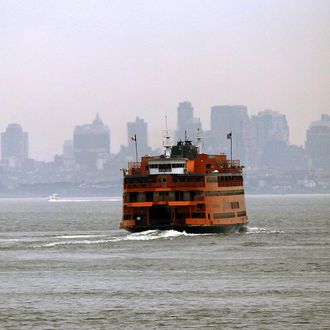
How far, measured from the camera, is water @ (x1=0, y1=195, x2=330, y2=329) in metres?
63.5

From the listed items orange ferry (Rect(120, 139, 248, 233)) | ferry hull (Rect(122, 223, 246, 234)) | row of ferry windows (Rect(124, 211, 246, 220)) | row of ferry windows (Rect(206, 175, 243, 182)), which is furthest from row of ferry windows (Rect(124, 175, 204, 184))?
ferry hull (Rect(122, 223, 246, 234))

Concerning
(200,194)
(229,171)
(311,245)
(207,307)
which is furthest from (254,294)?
(229,171)

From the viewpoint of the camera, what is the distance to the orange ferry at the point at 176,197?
399ft

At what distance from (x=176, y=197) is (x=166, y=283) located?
4382 centimetres

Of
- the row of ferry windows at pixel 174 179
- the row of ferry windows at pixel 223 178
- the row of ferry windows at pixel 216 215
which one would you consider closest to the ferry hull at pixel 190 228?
the row of ferry windows at pixel 216 215

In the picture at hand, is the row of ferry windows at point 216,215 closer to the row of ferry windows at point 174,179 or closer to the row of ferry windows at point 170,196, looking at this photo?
the row of ferry windows at point 170,196

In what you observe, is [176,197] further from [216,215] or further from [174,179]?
[216,215]

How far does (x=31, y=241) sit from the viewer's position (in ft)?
404

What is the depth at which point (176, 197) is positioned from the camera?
399ft

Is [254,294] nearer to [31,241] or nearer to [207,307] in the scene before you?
[207,307]

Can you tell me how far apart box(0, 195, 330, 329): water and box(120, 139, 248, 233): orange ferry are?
1.78 metres

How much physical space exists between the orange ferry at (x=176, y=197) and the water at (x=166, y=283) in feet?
5.84

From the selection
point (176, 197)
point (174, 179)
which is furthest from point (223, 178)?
point (176, 197)

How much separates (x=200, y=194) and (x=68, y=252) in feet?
67.8
